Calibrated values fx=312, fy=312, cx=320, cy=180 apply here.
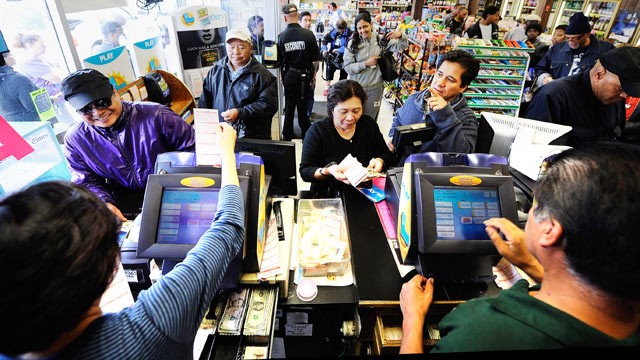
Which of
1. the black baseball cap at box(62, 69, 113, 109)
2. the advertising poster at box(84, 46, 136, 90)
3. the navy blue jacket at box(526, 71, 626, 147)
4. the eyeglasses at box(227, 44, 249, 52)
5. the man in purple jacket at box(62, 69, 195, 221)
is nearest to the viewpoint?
the black baseball cap at box(62, 69, 113, 109)

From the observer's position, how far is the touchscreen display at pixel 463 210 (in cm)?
131

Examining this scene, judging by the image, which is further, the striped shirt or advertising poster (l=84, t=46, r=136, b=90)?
advertising poster (l=84, t=46, r=136, b=90)

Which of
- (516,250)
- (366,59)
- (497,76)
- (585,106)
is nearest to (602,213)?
(516,250)

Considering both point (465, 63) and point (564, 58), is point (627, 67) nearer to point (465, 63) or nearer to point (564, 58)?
point (465, 63)

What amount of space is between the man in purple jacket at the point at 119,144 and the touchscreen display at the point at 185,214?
701 millimetres

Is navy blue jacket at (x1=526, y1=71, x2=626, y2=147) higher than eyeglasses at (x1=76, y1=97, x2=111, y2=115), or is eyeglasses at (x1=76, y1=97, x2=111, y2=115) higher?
eyeglasses at (x1=76, y1=97, x2=111, y2=115)

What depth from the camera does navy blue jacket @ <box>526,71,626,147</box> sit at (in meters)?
2.45

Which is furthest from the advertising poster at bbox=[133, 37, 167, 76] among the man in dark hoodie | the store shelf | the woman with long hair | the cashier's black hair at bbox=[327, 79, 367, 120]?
the store shelf

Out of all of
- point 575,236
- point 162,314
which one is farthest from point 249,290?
point 575,236

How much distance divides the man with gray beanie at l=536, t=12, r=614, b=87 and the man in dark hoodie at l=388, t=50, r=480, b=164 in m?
Result: 2.72

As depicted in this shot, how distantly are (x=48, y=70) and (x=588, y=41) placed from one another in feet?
20.4

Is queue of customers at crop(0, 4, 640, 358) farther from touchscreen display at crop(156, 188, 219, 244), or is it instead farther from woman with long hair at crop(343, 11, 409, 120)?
woman with long hair at crop(343, 11, 409, 120)

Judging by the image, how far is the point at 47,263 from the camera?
1.88 feet

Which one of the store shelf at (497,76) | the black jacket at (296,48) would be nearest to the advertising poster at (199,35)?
the black jacket at (296,48)
